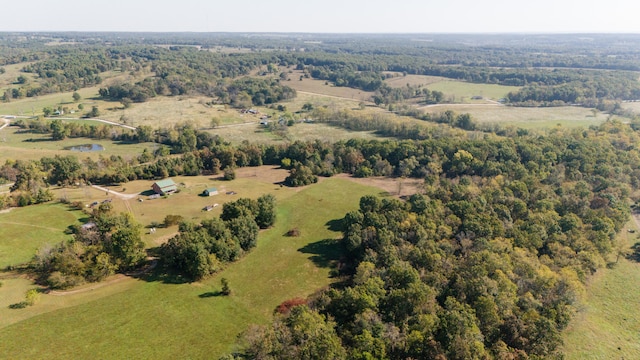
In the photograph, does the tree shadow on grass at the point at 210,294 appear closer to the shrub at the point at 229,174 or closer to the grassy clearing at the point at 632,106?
the shrub at the point at 229,174

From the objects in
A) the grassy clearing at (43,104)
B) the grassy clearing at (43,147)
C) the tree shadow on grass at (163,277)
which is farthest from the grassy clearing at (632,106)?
the grassy clearing at (43,104)

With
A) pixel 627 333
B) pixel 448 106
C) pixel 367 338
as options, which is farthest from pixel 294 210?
pixel 448 106

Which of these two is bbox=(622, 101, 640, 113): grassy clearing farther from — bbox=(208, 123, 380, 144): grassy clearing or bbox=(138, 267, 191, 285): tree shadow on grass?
bbox=(138, 267, 191, 285): tree shadow on grass

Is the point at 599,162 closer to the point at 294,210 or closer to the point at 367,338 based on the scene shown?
the point at 294,210

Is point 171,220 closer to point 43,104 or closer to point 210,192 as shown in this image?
point 210,192

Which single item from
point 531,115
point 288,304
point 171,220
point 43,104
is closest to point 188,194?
point 171,220

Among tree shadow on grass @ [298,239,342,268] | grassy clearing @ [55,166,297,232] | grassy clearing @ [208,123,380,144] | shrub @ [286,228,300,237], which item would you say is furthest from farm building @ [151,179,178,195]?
grassy clearing @ [208,123,380,144]

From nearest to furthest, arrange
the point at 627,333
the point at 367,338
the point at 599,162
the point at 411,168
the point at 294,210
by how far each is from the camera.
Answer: the point at 367,338, the point at 627,333, the point at 294,210, the point at 599,162, the point at 411,168
